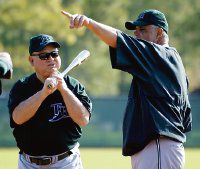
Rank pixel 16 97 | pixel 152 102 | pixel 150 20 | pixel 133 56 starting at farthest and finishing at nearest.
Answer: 1. pixel 16 97
2. pixel 150 20
3. pixel 152 102
4. pixel 133 56

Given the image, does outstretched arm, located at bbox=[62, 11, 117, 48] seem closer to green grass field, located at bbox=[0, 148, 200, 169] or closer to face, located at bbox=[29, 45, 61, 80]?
face, located at bbox=[29, 45, 61, 80]

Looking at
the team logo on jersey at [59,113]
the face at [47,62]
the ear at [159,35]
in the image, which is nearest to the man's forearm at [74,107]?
the team logo on jersey at [59,113]

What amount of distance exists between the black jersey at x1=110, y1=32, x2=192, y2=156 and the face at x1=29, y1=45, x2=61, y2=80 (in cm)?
92

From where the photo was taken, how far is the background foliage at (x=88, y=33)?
33.6 meters

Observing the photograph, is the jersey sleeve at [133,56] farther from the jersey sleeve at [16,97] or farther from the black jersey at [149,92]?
the jersey sleeve at [16,97]

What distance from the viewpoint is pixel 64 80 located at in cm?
657

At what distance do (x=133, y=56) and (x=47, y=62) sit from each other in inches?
44.5

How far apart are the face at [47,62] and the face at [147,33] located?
85 centimetres

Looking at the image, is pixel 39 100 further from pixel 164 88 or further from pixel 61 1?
pixel 61 1

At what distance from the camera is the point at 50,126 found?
21.5 ft

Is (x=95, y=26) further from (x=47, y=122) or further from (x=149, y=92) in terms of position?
(x=47, y=122)

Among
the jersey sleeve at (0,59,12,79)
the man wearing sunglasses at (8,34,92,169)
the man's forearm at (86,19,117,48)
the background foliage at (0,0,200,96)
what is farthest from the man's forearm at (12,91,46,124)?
the background foliage at (0,0,200,96)

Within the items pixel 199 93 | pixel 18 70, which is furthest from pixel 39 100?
pixel 18 70

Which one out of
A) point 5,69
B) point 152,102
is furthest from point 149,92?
point 5,69
